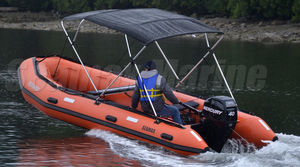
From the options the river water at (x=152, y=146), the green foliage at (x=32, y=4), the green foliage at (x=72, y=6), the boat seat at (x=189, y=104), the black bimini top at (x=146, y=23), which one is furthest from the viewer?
the green foliage at (x=32, y=4)

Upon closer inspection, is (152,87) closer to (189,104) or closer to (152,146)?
(152,146)

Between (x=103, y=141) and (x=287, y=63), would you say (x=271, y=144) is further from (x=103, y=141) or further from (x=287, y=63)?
(x=287, y=63)

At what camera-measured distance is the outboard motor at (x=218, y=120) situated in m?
7.25

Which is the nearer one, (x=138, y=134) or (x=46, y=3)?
(x=138, y=134)

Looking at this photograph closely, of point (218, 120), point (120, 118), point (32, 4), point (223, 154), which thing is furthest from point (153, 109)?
point (32, 4)

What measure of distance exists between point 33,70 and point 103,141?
261cm

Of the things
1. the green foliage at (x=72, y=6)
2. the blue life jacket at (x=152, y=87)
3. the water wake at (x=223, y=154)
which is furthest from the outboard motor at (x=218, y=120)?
the green foliage at (x=72, y=6)

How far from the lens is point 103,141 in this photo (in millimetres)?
7859

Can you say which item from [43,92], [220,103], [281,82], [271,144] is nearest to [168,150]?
[220,103]

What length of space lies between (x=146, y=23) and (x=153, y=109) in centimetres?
145

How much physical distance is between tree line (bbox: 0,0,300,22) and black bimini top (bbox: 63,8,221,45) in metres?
25.7

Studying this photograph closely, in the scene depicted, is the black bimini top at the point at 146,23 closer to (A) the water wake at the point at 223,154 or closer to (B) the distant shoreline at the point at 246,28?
(A) the water wake at the point at 223,154

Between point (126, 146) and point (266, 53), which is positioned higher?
point (266, 53)

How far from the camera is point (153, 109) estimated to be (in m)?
7.49
